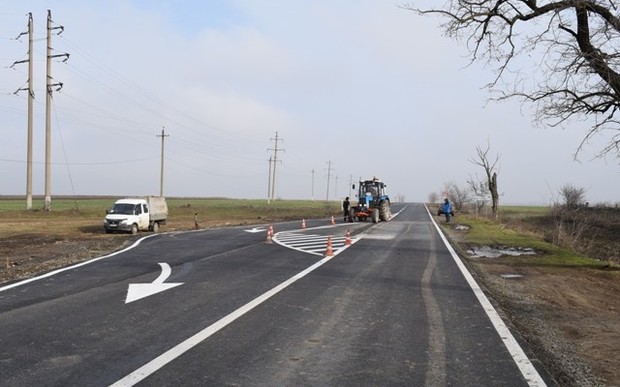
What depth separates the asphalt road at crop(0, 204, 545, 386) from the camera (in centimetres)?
560

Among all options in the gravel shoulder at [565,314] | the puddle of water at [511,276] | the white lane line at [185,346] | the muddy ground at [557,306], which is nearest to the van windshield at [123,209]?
the muddy ground at [557,306]

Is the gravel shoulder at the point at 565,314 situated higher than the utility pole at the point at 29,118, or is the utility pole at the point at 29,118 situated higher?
the utility pole at the point at 29,118

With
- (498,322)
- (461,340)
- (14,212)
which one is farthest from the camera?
(14,212)

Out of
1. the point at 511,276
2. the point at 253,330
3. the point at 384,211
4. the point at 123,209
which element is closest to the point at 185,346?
the point at 253,330

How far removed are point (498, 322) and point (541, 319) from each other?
107 cm

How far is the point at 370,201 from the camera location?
39906 mm

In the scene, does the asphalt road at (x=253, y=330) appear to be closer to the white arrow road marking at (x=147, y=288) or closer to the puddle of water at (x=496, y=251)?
the white arrow road marking at (x=147, y=288)

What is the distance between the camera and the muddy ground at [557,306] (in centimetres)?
641

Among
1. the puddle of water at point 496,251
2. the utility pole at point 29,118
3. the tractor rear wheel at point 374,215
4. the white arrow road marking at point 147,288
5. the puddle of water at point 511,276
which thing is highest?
the utility pole at point 29,118

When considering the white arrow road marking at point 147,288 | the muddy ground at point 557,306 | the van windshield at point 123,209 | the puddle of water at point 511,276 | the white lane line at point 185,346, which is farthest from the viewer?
the van windshield at point 123,209

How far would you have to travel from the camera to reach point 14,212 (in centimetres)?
4319

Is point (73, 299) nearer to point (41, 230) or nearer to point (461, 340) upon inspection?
point (461, 340)

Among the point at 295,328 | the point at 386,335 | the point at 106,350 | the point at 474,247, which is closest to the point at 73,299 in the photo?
the point at 106,350

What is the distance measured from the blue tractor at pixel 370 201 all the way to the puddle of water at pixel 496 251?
15987mm
